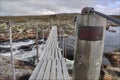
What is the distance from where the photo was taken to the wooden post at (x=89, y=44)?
210 centimetres

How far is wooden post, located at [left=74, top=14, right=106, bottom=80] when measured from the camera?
6.88ft

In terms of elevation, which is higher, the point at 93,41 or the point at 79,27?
the point at 79,27

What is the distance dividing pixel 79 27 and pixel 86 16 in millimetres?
141

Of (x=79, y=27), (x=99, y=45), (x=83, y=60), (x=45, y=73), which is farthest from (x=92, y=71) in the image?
(x=45, y=73)

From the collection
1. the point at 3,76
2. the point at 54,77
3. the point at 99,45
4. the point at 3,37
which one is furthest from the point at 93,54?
the point at 3,37

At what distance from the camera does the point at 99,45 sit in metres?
2.17

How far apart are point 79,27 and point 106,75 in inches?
167

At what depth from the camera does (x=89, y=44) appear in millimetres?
2127

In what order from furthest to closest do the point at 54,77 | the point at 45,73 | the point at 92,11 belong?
1. the point at 45,73
2. the point at 54,77
3. the point at 92,11

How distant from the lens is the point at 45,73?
3264 millimetres

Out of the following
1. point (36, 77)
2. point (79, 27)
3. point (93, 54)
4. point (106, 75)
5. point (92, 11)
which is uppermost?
point (92, 11)

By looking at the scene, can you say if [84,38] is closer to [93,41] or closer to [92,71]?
[93,41]

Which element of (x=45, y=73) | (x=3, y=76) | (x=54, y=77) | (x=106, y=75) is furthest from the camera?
(x=106, y=75)

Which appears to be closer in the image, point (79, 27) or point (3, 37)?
point (79, 27)
